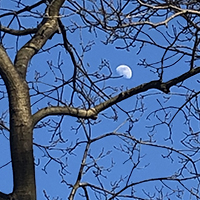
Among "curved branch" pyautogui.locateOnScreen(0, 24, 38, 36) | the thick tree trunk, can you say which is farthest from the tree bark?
"curved branch" pyautogui.locateOnScreen(0, 24, 38, 36)

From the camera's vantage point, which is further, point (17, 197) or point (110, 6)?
point (110, 6)

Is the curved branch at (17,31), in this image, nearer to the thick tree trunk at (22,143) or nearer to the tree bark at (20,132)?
the tree bark at (20,132)

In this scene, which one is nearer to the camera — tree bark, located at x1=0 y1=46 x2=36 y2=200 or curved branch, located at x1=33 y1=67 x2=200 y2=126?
tree bark, located at x1=0 y1=46 x2=36 y2=200

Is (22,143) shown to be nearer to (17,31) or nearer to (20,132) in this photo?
(20,132)

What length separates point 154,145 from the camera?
15.2ft

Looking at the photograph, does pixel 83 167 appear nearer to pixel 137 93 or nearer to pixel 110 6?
pixel 137 93

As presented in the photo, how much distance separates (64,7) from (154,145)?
135 cm

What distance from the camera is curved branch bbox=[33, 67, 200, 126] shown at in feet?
12.9

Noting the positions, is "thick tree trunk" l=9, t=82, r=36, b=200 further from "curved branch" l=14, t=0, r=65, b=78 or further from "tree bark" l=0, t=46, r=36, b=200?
"curved branch" l=14, t=0, r=65, b=78

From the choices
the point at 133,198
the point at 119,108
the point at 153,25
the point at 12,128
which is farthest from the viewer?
the point at 119,108

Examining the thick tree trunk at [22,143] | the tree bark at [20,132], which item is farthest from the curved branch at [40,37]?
the thick tree trunk at [22,143]

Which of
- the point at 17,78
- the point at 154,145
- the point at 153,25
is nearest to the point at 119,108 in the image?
the point at 154,145

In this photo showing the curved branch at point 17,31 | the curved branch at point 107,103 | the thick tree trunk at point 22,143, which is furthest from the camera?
the curved branch at point 17,31

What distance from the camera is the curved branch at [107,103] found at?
394 centimetres
